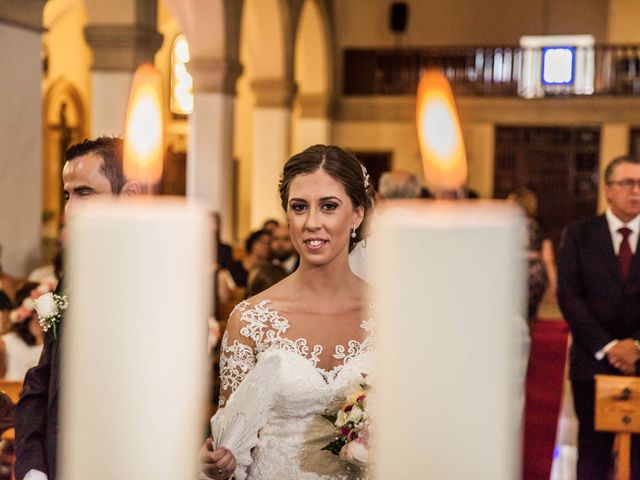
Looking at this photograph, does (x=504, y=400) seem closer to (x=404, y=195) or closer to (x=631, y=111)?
(x=404, y=195)

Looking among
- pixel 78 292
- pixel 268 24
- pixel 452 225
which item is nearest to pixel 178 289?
pixel 78 292

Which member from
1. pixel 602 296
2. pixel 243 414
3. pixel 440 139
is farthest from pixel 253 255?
pixel 440 139

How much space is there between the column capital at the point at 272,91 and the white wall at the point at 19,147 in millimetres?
9799

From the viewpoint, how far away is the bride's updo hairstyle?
298 cm

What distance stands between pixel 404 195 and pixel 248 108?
17.4 m

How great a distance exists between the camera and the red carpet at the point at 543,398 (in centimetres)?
800

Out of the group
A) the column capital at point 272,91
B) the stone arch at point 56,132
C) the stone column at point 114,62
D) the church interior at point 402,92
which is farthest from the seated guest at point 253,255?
the stone arch at point 56,132

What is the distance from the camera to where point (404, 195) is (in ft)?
22.2

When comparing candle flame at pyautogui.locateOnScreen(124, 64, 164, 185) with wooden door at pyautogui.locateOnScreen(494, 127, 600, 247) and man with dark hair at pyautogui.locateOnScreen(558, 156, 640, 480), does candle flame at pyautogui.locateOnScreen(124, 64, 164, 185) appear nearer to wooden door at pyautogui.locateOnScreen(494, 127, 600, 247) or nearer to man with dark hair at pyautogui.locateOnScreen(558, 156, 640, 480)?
man with dark hair at pyautogui.locateOnScreen(558, 156, 640, 480)

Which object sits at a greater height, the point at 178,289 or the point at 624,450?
the point at 178,289

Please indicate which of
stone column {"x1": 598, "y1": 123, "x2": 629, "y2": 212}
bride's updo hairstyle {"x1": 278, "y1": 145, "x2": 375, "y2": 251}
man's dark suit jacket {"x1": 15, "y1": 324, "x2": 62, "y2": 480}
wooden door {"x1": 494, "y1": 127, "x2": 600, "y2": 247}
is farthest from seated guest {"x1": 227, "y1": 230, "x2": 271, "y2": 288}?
stone column {"x1": 598, "y1": 123, "x2": 629, "y2": 212}

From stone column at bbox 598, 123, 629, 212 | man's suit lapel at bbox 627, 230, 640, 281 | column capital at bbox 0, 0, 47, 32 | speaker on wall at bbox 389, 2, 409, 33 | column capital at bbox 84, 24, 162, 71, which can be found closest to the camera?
man's suit lapel at bbox 627, 230, 640, 281

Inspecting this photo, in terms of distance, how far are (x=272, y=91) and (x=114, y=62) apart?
760 cm

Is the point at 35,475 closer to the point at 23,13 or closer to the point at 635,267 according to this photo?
the point at 635,267
